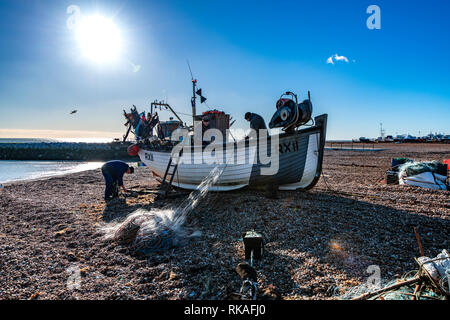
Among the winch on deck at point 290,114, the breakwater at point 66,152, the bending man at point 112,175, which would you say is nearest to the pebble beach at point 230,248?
the bending man at point 112,175

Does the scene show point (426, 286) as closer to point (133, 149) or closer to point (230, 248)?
point (230, 248)

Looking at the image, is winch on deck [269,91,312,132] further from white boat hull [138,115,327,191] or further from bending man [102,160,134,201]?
bending man [102,160,134,201]

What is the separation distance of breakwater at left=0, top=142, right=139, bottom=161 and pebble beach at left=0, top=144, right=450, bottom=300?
3395 centimetres

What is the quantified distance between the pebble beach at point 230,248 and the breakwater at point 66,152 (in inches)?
1337

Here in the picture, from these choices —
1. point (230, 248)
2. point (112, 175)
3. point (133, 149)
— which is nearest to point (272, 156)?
point (230, 248)

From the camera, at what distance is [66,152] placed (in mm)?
41062

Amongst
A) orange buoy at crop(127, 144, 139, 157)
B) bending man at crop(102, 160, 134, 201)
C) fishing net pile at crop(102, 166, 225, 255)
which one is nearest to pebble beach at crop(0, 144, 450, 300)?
fishing net pile at crop(102, 166, 225, 255)

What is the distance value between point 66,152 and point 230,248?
4616 cm

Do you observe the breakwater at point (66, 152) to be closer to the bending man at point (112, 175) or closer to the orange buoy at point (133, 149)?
the orange buoy at point (133, 149)

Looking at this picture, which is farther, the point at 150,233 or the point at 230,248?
the point at 150,233

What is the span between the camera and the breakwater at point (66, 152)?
129 feet

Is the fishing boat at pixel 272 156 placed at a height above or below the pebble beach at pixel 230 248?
above
